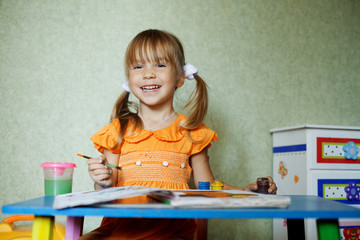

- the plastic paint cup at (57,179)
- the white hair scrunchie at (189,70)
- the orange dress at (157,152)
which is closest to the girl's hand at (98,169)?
the plastic paint cup at (57,179)

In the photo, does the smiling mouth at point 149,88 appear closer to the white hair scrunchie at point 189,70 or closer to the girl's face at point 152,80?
the girl's face at point 152,80

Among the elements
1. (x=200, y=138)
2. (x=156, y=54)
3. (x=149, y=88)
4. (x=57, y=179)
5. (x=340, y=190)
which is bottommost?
(x=340, y=190)

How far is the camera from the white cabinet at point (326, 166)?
151 cm

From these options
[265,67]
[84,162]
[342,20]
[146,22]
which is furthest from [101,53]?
[342,20]

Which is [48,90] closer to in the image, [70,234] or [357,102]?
[70,234]

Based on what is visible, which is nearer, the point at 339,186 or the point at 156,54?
the point at 156,54

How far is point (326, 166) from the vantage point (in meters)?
1.53

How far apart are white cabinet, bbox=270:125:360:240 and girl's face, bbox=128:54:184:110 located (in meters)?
0.72

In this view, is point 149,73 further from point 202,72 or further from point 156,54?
point 202,72

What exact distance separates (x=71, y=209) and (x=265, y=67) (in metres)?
1.56

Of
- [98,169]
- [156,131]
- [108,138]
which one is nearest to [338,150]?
[156,131]

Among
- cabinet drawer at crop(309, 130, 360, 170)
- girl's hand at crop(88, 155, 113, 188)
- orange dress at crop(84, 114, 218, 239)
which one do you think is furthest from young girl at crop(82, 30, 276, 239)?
cabinet drawer at crop(309, 130, 360, 170)

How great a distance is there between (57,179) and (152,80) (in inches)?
19.9

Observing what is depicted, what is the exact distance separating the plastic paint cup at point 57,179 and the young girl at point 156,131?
0.30m
